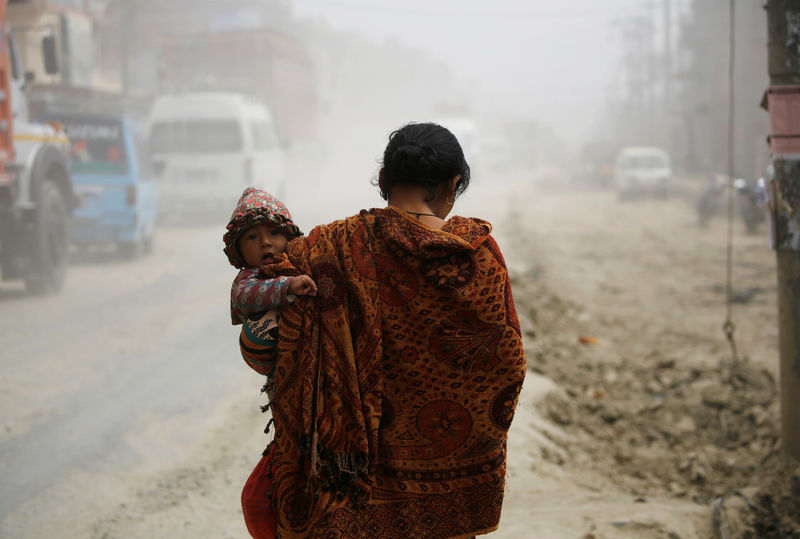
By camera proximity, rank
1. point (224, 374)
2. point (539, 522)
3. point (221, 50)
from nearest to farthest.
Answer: point (539, 522)
point (224, 374)
point (221, 50)

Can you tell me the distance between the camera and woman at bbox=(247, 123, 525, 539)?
196cm

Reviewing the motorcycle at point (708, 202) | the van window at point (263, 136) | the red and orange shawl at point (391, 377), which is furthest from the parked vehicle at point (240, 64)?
the red and orange shawl at point (391, 377)

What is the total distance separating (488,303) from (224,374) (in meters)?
4.22

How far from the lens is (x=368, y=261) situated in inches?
77.5

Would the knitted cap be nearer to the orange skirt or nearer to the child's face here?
the child's face

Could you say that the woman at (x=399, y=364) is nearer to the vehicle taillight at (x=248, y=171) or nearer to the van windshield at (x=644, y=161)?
the vehicle taillight at (x=248, y=171)

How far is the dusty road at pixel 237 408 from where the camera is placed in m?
3.69

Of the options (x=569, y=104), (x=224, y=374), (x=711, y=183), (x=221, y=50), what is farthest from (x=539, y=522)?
(x=569, y=104)

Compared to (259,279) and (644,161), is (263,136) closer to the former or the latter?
(259,279)

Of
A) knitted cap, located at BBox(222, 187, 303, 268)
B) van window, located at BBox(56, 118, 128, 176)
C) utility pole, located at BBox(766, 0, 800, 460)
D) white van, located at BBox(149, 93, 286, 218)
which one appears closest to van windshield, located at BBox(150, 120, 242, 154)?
white van, located at BBox(149, 93, 286, 218)

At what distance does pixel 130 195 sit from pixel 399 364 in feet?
31.1

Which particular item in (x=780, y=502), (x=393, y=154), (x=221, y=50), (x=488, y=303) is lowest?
(x=780, y=502)

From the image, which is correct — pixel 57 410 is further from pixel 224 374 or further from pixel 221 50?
pixel 221 50

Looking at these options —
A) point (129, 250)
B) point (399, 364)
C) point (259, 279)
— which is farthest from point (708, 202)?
point (259, 279)
